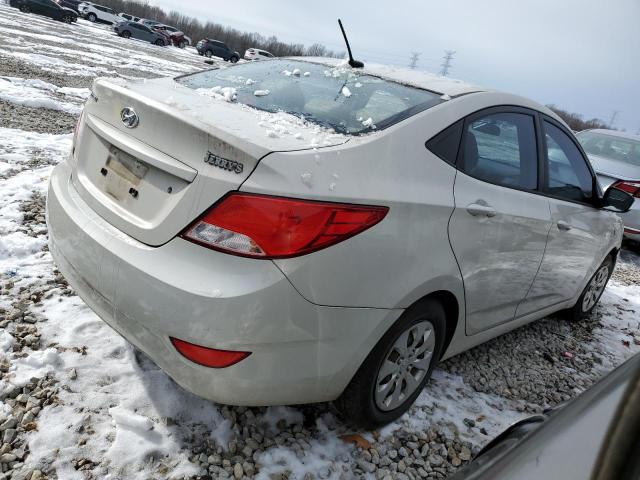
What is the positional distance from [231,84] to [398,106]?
3.01ft

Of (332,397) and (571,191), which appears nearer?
(332,397)

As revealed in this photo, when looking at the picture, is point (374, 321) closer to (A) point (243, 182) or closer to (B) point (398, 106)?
(A) point (243, 182)

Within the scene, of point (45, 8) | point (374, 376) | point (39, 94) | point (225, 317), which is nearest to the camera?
point (225, 317)

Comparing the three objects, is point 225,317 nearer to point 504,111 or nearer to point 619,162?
point 504,111

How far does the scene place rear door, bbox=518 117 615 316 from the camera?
124 inches

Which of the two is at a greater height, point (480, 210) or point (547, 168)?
point (547, 168)

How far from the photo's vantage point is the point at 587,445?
3.04ft

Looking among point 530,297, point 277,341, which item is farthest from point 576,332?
point 277,341

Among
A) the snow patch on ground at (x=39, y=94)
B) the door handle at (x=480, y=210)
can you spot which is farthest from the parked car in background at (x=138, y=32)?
the door handle at (x=480, y=210)

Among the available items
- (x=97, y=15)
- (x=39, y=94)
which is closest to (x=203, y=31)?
(x=97, y=15)

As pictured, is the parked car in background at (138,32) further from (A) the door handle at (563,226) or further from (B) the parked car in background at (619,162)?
(A) the door handle at (563,226)

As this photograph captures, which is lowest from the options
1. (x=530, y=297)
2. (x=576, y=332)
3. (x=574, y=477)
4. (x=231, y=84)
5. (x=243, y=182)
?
(x=576, y=332)

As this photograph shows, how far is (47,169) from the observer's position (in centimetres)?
492

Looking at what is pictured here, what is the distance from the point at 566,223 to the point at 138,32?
141ft
